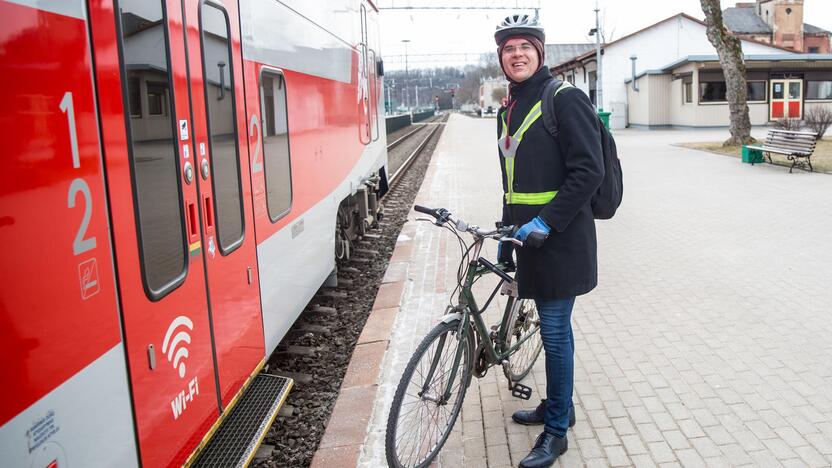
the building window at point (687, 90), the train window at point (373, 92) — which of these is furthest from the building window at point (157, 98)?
the building window at point (687, 90)

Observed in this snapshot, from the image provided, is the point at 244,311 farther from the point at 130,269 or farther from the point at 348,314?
the point at 348,314

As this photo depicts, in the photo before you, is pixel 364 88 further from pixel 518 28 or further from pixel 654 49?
pixel 654 49

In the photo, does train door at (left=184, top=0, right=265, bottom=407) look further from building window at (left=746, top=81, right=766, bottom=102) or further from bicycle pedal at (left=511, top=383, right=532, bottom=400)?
building window at (left=746, top=81, right=766, bottom=102)

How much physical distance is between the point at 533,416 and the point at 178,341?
2012 mm

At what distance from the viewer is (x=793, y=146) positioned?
15.4 m

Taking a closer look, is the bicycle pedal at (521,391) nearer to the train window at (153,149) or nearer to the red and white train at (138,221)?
the red and white train at (138,221)

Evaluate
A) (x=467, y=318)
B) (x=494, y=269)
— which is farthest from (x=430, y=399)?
(x=494, y=269)

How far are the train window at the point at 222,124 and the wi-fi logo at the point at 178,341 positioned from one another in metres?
A: 0.57

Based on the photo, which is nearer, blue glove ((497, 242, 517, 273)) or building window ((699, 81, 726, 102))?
blue glove ((497, 242, 517, 273))

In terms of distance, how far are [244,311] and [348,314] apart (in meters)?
2.84

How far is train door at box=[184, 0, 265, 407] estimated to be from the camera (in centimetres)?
338

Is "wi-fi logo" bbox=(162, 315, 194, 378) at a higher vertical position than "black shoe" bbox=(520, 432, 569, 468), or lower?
higher

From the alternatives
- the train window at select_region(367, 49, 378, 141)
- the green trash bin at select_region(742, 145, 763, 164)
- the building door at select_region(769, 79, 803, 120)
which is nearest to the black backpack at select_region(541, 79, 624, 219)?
the train window at select_region(367, 49, 378, 141)

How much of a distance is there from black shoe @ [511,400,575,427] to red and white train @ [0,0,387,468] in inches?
59.3
